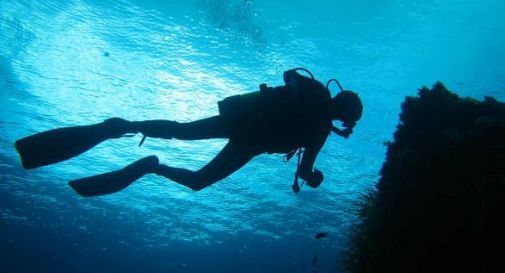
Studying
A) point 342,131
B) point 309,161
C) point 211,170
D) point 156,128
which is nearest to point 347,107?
point 342,131

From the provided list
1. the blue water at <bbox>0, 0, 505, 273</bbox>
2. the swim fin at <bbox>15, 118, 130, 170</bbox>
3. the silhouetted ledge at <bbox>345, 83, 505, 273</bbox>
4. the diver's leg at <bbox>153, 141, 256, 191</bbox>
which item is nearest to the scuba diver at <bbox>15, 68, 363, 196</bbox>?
the diver's leg at <bbox>153, 141, 256, 191</bbox>

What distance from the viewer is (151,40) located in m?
14.9

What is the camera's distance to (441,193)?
177 inches

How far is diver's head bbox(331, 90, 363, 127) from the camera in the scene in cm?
543

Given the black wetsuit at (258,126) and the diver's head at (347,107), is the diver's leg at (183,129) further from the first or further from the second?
the diver's head at (347,107)

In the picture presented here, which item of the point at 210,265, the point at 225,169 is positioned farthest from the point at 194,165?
the point at 210,265

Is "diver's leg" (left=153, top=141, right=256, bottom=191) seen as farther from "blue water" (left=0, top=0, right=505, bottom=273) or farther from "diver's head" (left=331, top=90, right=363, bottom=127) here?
"blue water" (left=0, top=0, right=505, bottom=273)

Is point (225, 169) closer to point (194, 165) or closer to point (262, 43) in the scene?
point (262, 43)

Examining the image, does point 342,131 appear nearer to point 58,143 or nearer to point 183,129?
point 183,129

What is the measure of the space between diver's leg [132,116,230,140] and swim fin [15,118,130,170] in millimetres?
447

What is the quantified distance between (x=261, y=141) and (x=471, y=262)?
10.3 ft

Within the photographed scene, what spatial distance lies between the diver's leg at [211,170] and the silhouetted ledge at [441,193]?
2440 mm

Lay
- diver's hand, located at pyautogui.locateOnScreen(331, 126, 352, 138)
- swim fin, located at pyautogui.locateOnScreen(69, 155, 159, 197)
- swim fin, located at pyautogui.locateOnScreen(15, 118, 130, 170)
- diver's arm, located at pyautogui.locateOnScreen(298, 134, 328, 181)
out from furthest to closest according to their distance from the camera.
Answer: diver's arm, located at pyautogui.locateOnScreen(298, 134, 328, 181) → diver's hand, located at pyautogui.locateOnScreen(331, 126, 352, 138) → swim fin, located at pyautogui.locateOnScreen(69, 155, 159, 197) → swim fin, located at pyautogui.locateOnScreen(15, 118, 130, 170)

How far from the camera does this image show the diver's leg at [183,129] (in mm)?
5164
